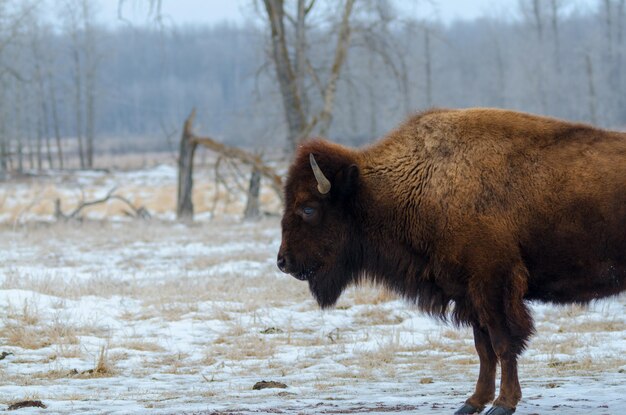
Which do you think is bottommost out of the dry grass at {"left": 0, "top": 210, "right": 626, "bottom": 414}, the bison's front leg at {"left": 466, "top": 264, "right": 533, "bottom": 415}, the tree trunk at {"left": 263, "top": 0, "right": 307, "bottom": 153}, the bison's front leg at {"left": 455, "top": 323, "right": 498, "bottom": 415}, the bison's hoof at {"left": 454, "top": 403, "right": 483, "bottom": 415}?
the dry grass at {"left": 0, "top": 210, "right": 626, "bottom": 414}

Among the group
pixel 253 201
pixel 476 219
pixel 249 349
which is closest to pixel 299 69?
pixel 253 201

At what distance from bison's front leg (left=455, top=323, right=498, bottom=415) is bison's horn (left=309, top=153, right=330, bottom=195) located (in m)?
1.33

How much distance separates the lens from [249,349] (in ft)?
24.1

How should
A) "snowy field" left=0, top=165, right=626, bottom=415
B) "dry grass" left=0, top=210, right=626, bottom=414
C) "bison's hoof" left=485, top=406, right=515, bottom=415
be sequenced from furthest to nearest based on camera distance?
"dry grass" left=0, top=210, right=626, bottom=414, "snowy field" left=0, top=165, right=626, bottom=415, "bison's hoof" left=485, top=406, right=515, bottom=415

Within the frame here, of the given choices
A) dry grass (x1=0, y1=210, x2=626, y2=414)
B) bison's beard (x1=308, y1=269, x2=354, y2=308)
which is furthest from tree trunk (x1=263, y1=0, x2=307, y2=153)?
bison's beard (x1=308, y1=269, x2=354, y2=308)

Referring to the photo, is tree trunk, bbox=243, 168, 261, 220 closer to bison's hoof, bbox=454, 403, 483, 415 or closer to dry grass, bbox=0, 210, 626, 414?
dry grass, bbox=0, 210, 626, 414

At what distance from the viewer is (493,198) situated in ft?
17.2

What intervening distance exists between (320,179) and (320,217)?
0.32 metres

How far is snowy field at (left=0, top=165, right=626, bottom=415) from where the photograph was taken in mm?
5398

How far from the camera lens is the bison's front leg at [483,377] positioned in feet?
16.9

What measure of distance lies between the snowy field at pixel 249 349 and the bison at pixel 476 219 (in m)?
0.63

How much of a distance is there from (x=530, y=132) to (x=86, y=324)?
15.3 ft

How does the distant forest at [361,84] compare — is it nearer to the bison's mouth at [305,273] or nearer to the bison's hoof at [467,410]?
the bison's mouth at [305,273]

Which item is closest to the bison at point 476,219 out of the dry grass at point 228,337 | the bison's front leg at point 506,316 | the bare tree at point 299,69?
the bison's front leg at point 506,316
